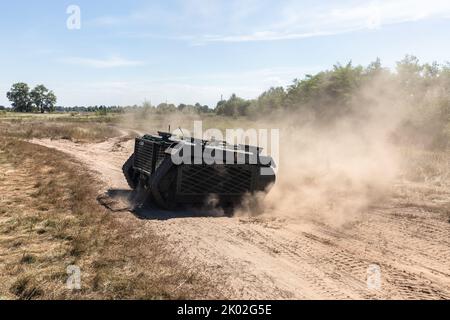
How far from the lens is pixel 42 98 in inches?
5743

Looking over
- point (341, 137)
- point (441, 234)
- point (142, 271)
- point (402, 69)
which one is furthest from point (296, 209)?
point (402, 69)

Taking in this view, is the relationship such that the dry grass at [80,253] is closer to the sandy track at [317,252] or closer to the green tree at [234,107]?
the sandy track at [317,252]

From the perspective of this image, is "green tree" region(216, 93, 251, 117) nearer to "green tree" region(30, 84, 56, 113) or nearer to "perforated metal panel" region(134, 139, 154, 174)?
"perforated metal panel" region(134, 139, 154, 174)

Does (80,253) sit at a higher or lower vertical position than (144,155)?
lower

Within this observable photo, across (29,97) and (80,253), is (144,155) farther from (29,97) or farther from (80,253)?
(29,97)

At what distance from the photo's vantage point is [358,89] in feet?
112

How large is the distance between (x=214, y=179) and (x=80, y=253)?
13.0ft

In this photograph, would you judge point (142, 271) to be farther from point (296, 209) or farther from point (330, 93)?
point (330, 93)

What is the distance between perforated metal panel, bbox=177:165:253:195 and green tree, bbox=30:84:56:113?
149 meters

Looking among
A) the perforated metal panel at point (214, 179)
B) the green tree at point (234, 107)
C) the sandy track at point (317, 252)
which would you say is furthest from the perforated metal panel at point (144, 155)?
the green tree at point (234, 107)

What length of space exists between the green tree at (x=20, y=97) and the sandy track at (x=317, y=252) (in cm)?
14797

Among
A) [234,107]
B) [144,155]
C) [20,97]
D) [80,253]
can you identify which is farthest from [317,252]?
[20,97]

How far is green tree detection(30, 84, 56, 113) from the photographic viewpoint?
144375 millimetres

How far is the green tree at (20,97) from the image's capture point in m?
140
